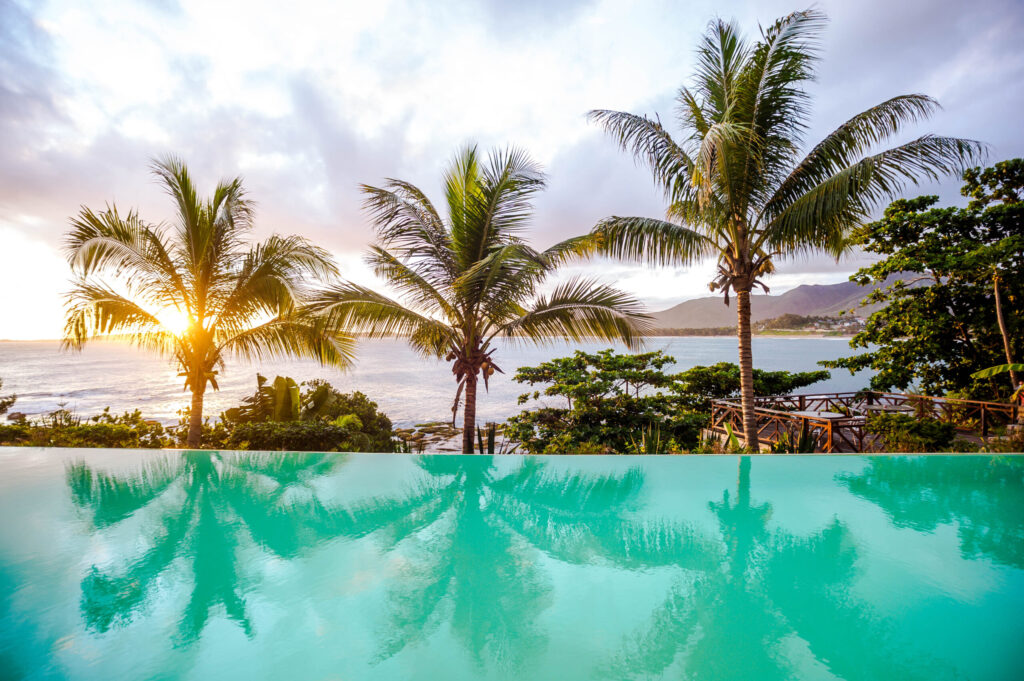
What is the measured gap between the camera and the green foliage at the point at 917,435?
7.51 m

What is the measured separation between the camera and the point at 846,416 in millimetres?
7949

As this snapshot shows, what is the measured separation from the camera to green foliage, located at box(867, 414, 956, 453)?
24.6 ft

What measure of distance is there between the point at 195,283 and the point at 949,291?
17402 millimetres

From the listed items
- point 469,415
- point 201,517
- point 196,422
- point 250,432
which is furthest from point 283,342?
point 201,517

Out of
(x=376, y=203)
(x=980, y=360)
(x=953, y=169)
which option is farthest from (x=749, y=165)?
(x=980, y=360)

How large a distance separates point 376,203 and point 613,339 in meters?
4.55

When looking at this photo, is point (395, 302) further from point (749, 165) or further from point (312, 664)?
point (749, 165)

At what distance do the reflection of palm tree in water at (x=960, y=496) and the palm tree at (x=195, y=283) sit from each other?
717cm

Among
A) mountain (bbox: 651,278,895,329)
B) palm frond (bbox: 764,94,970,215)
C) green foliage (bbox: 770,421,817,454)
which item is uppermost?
mountain (bbox: 651,278,895,329)

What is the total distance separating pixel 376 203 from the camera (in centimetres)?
720

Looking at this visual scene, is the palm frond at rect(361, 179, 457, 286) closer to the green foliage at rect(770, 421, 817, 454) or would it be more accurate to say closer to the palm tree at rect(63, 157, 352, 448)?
the palm tree at rect(63, 157, 352, 448)

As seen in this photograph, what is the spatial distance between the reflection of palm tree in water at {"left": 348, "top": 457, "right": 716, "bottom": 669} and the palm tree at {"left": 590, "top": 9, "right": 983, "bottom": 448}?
4.23 meters

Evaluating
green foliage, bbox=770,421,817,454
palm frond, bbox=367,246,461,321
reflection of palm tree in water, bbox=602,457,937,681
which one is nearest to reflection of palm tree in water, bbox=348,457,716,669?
reflection of palm tree in water, bbox=602,457,937,681

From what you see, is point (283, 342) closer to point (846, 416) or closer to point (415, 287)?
point (415, 287)
